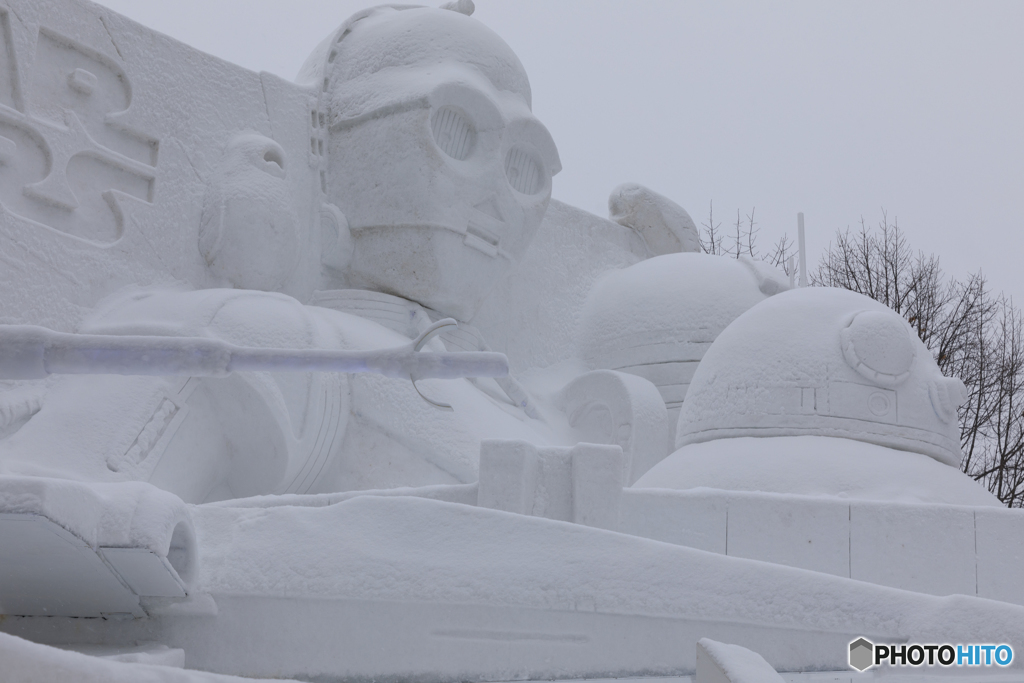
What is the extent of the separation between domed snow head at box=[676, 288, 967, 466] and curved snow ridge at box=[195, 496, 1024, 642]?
6.93ft

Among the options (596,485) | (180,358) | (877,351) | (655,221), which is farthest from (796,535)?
(655,221)

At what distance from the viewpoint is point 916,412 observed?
5.72 m

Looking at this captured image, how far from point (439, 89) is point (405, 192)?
0.67m

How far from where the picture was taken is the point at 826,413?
18.4 feet

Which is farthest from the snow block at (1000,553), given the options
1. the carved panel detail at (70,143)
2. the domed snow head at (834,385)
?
the carved panel detail at (70,143)

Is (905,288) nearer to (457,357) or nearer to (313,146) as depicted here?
(313,146)

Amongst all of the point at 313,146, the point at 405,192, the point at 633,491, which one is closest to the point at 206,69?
the point at 313,146

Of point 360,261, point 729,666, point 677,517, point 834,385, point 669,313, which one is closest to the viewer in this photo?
point 729,666

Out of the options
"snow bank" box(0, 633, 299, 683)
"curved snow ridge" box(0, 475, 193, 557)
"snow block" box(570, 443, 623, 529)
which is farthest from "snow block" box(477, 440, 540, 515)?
"snow bank" box(0, 633, 299, 683)

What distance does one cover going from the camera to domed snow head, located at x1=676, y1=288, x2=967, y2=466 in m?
5.62

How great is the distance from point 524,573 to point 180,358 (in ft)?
5.35

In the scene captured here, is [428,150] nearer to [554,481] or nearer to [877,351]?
[554,481]

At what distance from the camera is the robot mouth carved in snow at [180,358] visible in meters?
2.07

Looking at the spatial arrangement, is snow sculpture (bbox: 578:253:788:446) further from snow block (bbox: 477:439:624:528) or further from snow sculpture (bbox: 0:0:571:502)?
snow block (bbox: 477:439:624:528)
